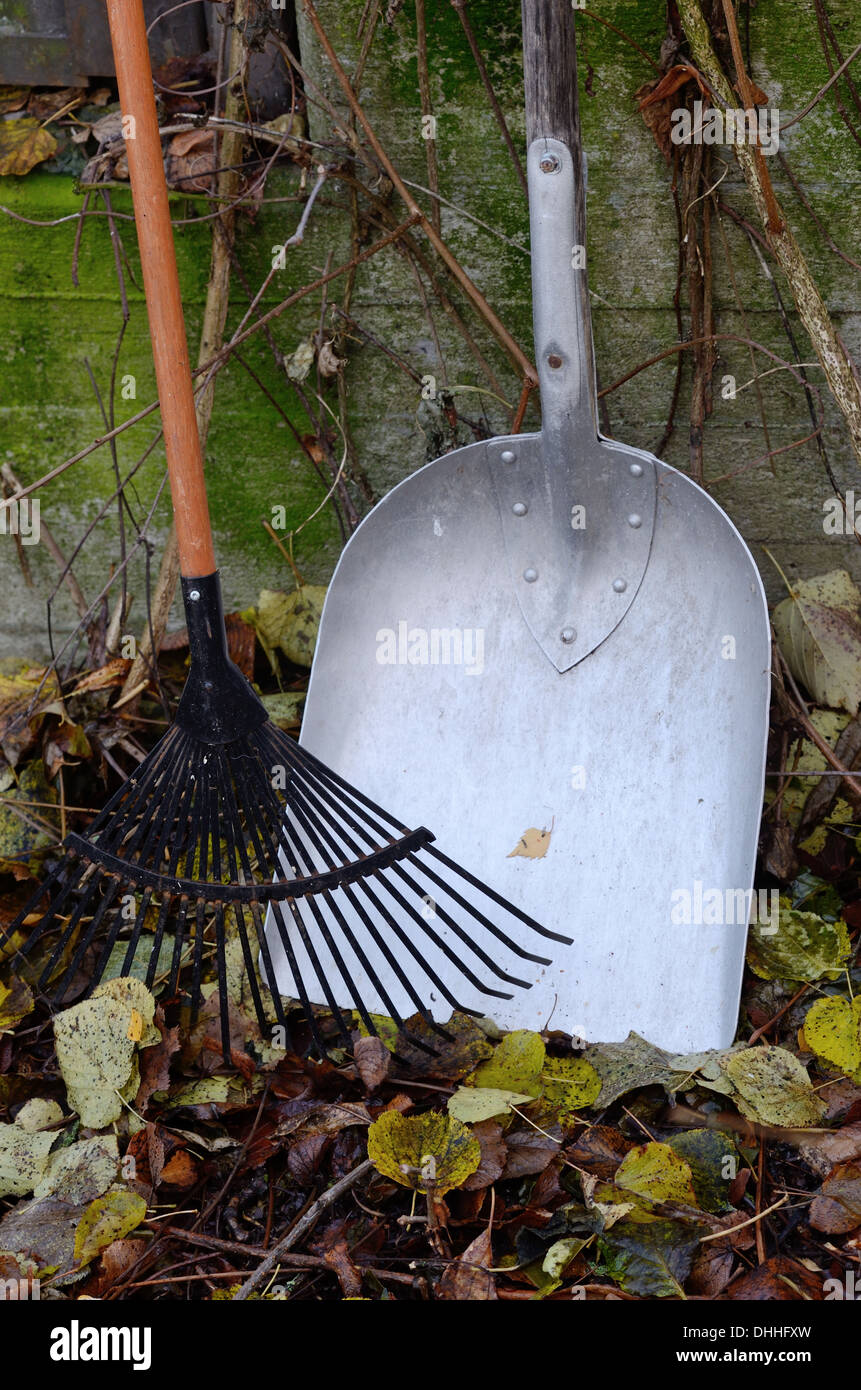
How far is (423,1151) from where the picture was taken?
1146 millimetres

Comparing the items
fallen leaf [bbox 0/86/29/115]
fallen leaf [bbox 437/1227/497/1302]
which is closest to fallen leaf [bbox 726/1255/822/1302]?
fallen leaf [bbox 437/1227/497/1302]

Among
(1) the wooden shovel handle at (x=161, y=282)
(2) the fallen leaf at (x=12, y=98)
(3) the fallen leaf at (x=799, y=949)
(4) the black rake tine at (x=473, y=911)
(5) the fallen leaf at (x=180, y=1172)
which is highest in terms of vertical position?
(2) the fallen leaf at (x=12, y=98)

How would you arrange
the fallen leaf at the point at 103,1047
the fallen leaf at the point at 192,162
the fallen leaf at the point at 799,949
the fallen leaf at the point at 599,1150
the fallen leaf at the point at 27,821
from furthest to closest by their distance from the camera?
1. the fallen leaf at the point at 192,162
2. the fallen leaf at the point at 27,821
3. the fallen leaf at the point at 799,949
4. the fallen leaf at the point at 103,1047
5. the fallen leaf at the point at 599,1150

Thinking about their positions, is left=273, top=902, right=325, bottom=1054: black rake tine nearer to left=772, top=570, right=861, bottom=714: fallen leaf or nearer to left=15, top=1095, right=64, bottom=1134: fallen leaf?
left=15, top=1095, right=64, bottom=1134: fallen leaf

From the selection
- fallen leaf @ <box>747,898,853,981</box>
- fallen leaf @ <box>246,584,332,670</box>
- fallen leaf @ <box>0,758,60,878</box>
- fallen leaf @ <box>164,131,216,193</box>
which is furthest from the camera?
fallen leaf @ <box>246,584,332,670</box>

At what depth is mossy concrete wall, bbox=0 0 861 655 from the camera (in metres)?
1.63

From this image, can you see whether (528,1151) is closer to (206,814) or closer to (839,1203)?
(839,1203)

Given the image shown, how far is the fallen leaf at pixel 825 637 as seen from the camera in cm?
164

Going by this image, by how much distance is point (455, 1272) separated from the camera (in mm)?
1086

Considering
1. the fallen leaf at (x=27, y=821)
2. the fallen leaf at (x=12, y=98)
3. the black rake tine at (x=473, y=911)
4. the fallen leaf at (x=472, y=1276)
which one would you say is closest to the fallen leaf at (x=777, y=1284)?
the fallen leaf at (x=472, y=1276)

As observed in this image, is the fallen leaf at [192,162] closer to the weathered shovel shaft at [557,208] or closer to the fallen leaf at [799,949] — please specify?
the weathered shovel shaft at [557,208]

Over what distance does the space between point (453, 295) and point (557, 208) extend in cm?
46

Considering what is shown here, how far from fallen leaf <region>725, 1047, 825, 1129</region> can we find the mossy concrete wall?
883 millimetres

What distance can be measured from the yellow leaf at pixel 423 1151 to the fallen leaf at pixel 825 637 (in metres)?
0.87
